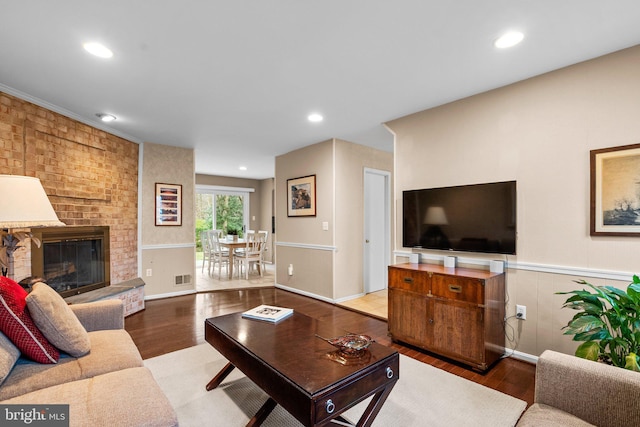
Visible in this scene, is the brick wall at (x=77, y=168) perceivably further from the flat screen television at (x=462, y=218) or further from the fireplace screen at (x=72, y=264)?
the flat screen television at (x=462, y=218)

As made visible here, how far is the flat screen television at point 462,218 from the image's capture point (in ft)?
8.77

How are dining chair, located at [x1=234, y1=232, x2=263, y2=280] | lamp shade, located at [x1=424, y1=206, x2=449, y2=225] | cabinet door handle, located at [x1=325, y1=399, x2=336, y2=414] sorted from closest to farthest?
cabinet door handle, located at [x1=325, y1=399, x2=336, y2=414], lamp shade, located at [x1=424, y1=206, x2=449, y2=225], dining chair, located at [x1=234, y1=232, x2=263, y2=280]

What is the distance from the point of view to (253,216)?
888 centimetres

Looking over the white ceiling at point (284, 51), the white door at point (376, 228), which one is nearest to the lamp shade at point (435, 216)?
the white ceiling at point (284, 51)

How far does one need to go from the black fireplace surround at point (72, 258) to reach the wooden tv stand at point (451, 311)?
357 cm

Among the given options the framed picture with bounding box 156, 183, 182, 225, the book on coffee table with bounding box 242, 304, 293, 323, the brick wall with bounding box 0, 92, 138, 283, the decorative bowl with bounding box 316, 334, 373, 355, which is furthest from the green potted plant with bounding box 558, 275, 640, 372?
the framed picture with bounding box 156, 183, 182, 225

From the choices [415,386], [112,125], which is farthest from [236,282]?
[415,386]

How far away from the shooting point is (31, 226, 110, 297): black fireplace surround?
312 cm

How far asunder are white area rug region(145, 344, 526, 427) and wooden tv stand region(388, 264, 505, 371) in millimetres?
276

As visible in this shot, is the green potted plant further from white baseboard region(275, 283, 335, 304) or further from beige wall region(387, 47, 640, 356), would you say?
white baseboard region(275, 283, 335, 304)

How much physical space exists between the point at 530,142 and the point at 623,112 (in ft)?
1.90

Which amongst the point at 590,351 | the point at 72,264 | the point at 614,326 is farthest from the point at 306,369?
the point at 72,264

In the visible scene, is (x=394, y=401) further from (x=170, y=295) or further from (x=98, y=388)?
(x=170, y=295)

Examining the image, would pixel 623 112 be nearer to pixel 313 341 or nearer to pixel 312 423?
pixel 313 341
